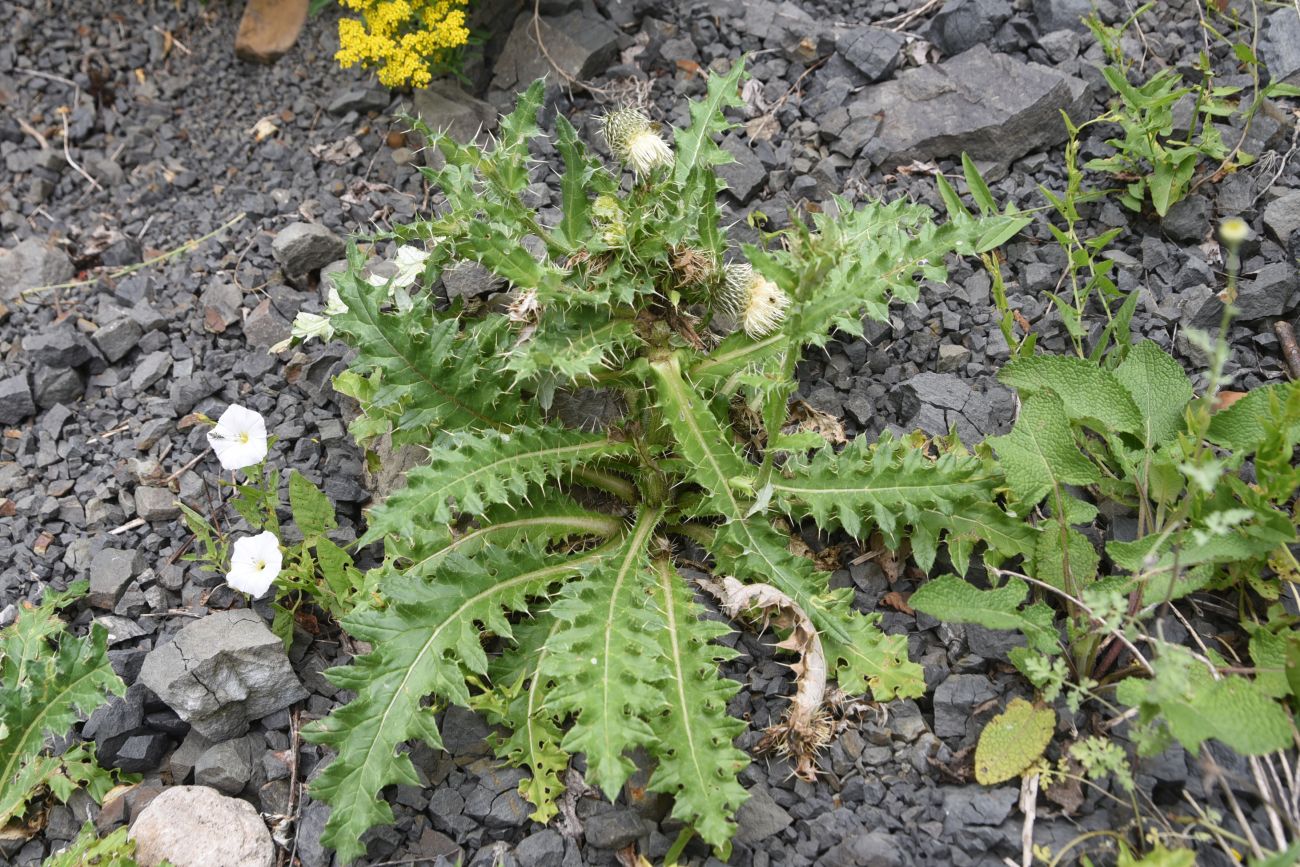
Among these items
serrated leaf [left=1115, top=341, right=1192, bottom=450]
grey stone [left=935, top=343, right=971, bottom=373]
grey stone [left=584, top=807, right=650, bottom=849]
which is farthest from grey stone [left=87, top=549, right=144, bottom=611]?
serrated leaf [left=1115, top=341, right=1192, bottom=450]

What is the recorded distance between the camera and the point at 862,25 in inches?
167

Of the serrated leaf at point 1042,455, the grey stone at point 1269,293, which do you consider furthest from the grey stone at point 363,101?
the grey stone at point 1269,293

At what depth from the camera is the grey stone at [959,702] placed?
8.83 ft

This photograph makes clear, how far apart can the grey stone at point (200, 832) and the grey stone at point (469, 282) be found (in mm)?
1824

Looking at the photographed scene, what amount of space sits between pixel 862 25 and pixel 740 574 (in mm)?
2628

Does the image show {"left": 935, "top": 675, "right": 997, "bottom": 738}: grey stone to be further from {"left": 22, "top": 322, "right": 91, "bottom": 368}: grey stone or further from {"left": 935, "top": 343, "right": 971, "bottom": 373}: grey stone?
{"left": 22, "top": 322, "right": 91, "bottom": 368}: grey stone

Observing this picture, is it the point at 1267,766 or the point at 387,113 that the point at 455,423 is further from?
the point at 1267,766

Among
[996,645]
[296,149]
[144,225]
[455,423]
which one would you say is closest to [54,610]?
[455,423]

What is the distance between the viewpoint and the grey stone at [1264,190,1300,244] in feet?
10.9

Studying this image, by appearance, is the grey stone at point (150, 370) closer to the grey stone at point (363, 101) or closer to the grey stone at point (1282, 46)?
the grey stone at point (363, 101)

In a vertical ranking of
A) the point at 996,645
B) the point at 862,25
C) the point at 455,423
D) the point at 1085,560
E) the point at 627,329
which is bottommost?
the point at 996,645

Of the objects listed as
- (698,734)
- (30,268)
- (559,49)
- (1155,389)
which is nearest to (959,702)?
(698,734)

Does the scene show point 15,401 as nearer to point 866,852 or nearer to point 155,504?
point 155,504

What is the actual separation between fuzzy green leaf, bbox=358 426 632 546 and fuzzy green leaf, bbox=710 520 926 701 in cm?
53
